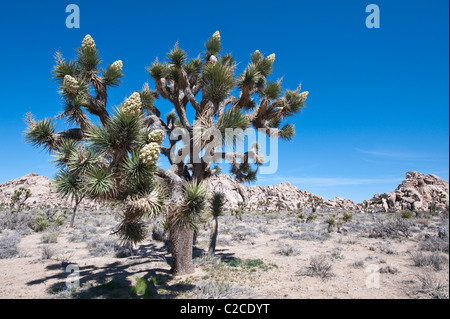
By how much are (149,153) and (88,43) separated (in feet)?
12.9

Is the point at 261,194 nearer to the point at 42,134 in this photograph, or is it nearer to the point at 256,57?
the point at 256,57

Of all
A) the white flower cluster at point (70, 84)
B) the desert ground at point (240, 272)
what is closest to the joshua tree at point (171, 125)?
the white flower cluster at point (70, 84)

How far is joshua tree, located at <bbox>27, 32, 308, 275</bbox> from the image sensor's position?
4.53 m

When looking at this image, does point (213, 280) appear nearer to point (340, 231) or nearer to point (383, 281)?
point (383, 281)

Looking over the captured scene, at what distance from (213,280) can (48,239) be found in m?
10.3

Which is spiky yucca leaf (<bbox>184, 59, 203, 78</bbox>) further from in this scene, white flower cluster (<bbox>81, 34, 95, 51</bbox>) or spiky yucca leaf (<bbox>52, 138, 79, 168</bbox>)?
spiky yucca leaf (<bbox>52, 138, 79, 168</bbox>)

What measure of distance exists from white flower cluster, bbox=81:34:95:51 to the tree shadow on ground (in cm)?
592

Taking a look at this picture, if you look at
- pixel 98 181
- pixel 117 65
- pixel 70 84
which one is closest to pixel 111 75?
pixel 117 65

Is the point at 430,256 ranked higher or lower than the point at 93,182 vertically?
lower

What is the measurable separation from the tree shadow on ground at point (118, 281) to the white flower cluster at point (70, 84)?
4558 mm

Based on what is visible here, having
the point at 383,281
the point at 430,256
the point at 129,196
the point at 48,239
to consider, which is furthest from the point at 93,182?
the point at 48,239

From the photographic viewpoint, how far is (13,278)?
6621mm

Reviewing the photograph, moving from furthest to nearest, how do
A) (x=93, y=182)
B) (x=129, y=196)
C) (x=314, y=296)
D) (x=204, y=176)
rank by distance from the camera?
(x=204, y=176)
(x=314, y=296)
(x=129, y=196)
(x=93, y=182)

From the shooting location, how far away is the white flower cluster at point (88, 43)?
6074 millimetres
